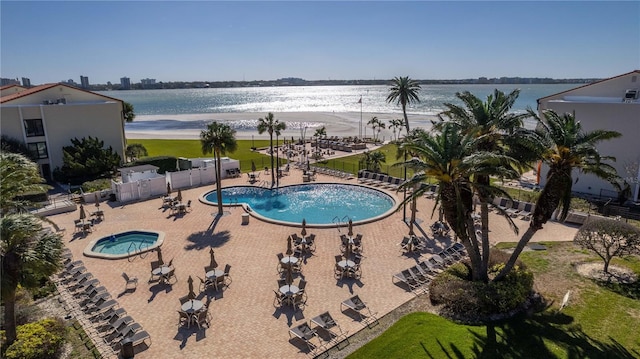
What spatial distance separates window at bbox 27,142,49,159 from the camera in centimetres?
3738

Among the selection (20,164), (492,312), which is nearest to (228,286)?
(20,164)

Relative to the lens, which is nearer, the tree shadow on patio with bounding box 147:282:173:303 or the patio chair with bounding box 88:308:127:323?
the patio chair with bounding box 88:308:127:323

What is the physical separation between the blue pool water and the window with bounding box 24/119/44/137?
2040 cm

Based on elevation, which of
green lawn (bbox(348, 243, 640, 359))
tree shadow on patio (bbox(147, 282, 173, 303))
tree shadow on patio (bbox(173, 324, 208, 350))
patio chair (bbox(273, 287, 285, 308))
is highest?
green lawn (bbox(348, 243, 640, 359))

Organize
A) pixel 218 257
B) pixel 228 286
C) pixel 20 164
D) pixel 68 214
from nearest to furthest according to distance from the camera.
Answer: pixel 20 164 → pixel 228 286 → pixel 218 257 → pixel 68 214

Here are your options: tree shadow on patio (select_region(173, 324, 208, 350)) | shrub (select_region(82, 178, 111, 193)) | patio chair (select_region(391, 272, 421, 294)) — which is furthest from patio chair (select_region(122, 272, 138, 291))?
shrub (select_region(82, 178, 111, 193))

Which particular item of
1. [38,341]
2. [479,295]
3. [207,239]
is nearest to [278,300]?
[479,295]

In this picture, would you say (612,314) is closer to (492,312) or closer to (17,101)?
(492,312)

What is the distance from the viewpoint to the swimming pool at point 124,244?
73.5 feet

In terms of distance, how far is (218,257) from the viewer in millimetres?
21656

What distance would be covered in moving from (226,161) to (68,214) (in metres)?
15.3

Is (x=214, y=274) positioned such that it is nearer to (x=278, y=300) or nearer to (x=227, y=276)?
(x=227, y=276)

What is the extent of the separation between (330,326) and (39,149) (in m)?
37.0

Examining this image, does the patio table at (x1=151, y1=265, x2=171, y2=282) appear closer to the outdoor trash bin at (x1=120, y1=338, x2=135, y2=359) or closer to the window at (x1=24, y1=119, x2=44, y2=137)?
the outdoor trash bin at (x1=120, y1=338, x2=135, y2=359)
